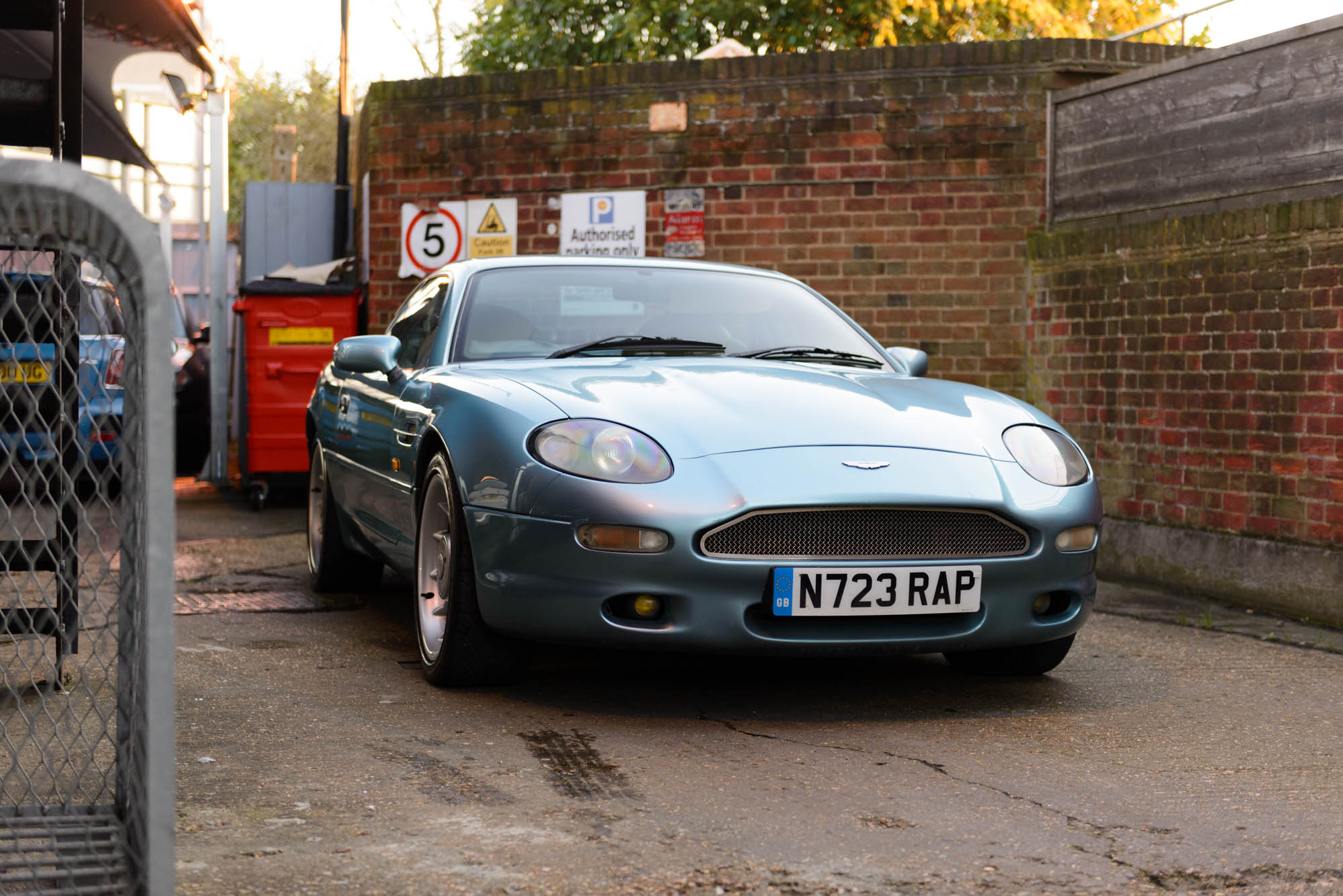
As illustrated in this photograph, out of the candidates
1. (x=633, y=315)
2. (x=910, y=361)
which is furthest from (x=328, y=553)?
(x=910, y=361)

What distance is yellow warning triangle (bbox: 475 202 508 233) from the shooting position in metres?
9.97

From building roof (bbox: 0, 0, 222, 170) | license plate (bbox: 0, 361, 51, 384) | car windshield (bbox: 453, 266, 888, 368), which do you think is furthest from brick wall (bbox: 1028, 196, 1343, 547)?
license plate (bbox: 0, 361, 51, 384)

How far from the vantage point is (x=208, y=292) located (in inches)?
447

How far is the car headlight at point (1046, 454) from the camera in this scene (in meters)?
4.41

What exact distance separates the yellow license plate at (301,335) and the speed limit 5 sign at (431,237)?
2.14 feet

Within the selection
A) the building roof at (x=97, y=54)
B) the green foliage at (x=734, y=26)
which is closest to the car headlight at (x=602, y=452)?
the building roof at (x=97, y=54)

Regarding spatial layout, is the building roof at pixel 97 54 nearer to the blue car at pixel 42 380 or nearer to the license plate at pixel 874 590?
the blue car at pixel 42 380

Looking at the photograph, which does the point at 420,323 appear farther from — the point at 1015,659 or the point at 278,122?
the point at 278,122

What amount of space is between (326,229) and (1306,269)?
8448 mm

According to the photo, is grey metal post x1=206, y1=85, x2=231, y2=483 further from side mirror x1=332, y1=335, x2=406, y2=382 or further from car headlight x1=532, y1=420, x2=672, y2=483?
car headlight x1=532, y1=420, x2=672, y2=483

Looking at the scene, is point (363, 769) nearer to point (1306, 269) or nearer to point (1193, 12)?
point (1306, 269)

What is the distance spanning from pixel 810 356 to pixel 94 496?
2.90 meters

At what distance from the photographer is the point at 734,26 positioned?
20000 mm

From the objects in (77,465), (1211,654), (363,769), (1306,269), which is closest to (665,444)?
(363,769)
